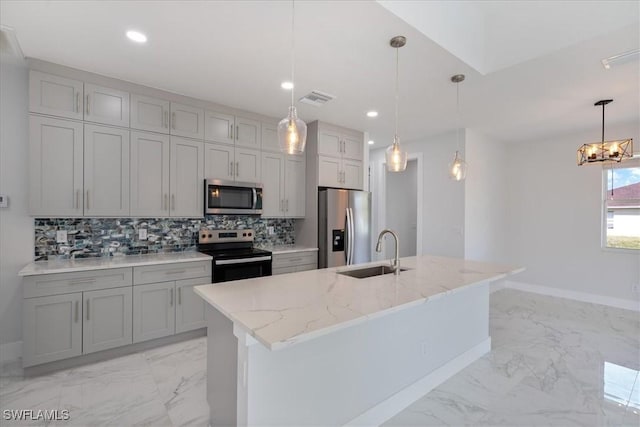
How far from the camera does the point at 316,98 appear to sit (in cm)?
333

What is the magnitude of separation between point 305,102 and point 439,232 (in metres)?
2.95

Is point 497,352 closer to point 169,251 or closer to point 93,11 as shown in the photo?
point 169,251

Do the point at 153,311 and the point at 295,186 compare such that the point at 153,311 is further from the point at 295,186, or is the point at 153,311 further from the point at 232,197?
the point at 295,186

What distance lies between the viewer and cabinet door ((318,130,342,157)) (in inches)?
165

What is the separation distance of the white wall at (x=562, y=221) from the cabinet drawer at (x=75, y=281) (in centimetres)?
598

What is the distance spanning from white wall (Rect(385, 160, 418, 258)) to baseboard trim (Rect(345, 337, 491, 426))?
358 cm

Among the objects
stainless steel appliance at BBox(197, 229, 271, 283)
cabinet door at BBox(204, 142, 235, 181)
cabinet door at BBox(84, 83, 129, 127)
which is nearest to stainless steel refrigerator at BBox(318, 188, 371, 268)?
stainless steel appliance at BBox(197, 229, 271, 283)

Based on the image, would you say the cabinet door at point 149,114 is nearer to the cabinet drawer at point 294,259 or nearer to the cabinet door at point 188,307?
the cabinet door at point 188,307

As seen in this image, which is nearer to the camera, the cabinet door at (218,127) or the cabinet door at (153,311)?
the cabinet door at (153,311)

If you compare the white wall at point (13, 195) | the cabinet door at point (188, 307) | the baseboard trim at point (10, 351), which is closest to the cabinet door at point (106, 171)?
the white wall at point (13, 195)

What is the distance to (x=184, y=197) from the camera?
3.33 metres

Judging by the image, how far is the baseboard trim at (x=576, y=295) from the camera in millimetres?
4250

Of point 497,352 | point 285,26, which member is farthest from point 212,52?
point 497,352

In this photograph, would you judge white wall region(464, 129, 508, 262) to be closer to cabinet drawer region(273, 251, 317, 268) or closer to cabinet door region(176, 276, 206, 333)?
cabinet drawer region(273, 251, 317, 268)
